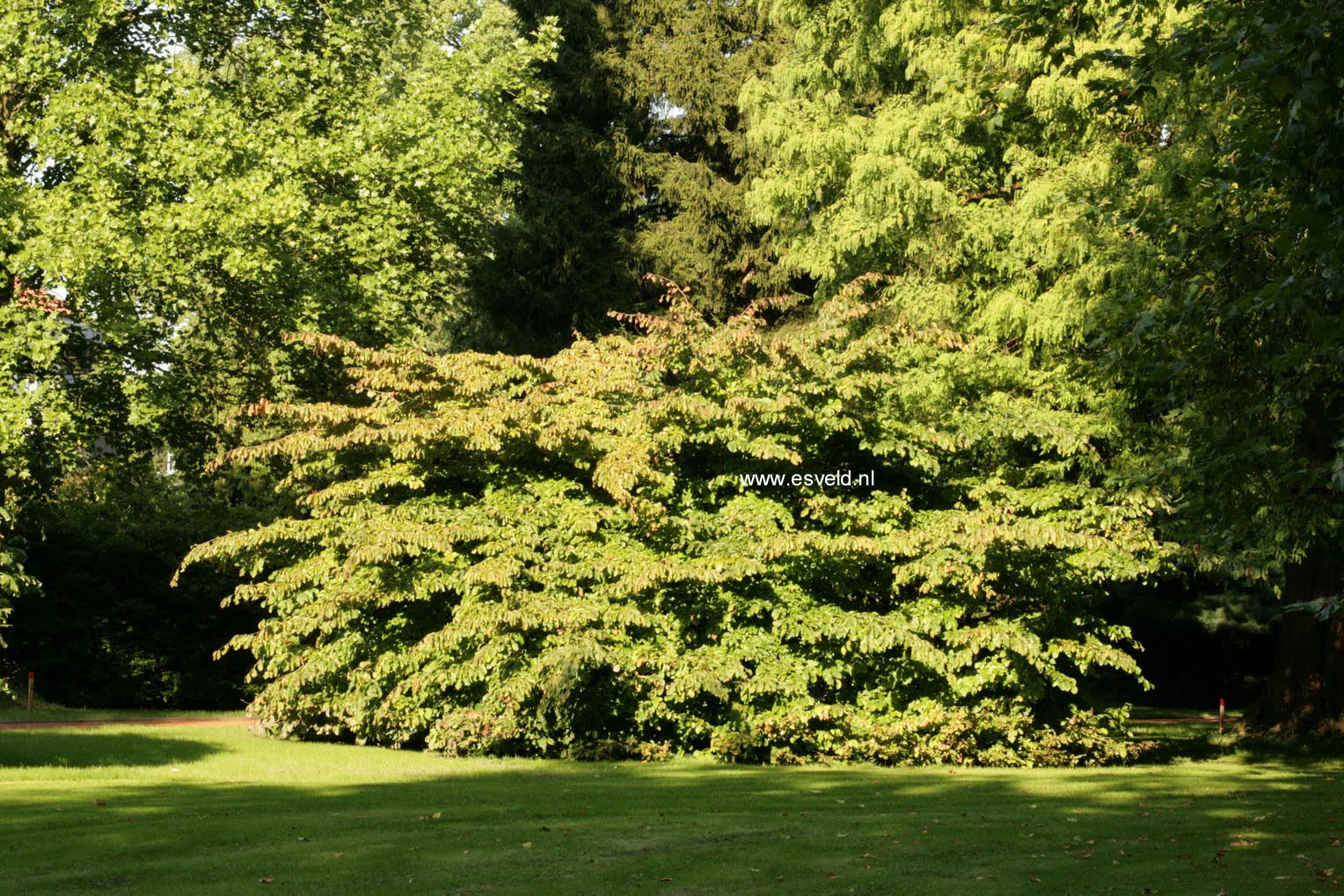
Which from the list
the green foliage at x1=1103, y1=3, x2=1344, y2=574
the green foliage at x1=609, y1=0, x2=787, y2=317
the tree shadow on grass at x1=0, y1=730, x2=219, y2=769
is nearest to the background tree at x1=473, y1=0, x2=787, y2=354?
the green foliage at x1=609, y1=0, x2=787, y2=317

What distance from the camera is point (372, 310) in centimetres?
1827

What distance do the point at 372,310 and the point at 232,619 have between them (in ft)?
19.9

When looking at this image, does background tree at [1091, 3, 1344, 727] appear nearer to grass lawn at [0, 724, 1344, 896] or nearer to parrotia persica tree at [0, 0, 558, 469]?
grass lawn at [0, 724, 1344, 896]

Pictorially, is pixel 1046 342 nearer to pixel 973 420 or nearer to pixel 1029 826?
pixel 973 420

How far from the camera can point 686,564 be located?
1387cm

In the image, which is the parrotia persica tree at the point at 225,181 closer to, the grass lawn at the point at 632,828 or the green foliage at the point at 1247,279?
the grass lawn at the point at 632,828

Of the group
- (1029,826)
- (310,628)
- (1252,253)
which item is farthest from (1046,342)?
(310,628)

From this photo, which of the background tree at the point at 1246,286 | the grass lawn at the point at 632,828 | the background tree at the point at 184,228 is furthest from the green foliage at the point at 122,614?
the background tree at the point at 1246,286

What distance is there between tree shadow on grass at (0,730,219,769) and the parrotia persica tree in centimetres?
404

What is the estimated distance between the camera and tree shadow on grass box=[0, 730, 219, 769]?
503 inches

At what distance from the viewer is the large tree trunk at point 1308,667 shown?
57.5 feet

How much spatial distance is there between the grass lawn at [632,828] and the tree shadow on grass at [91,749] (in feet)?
0.20

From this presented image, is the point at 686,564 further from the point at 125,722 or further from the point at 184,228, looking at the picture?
the point at 125,722

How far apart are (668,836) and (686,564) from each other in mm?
5239
